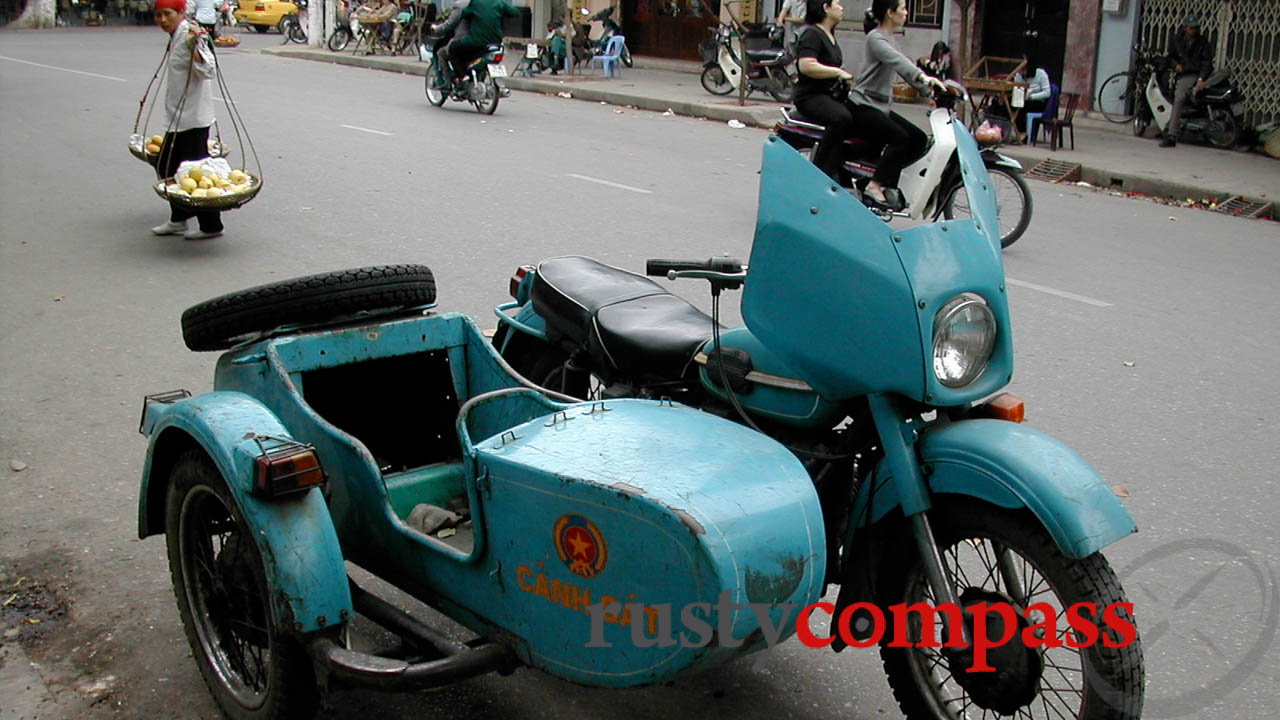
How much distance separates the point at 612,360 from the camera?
3.62 m

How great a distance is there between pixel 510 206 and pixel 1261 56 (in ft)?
31.7

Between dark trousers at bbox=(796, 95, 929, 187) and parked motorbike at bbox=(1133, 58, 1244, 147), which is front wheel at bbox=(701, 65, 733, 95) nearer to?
parked motorbike at bbox=(1133, 58, 1244, 147)

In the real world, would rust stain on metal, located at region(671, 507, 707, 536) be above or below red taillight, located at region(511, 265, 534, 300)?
below

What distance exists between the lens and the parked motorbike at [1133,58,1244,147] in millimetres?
14141

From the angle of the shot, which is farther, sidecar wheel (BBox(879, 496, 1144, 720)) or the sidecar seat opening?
the sidecar seat opening

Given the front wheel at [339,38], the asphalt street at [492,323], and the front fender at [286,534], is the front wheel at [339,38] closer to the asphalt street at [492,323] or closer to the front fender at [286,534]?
the asphalt street at [492,323]

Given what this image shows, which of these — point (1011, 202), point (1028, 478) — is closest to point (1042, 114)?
point (1011, 202)

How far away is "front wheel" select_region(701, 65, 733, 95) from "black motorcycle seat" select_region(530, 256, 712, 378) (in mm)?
15518

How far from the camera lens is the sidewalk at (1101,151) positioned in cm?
1195

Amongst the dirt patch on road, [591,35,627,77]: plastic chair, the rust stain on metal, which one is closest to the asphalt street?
the dirt patch on road

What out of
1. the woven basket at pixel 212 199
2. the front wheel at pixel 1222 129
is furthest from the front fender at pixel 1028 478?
the front wheel at pixel 1222 129

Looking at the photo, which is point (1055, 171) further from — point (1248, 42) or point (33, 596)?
point (33, 596)

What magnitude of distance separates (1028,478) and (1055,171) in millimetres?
10960

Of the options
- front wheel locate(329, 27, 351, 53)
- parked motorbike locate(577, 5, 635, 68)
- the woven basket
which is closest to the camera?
the woven basket
